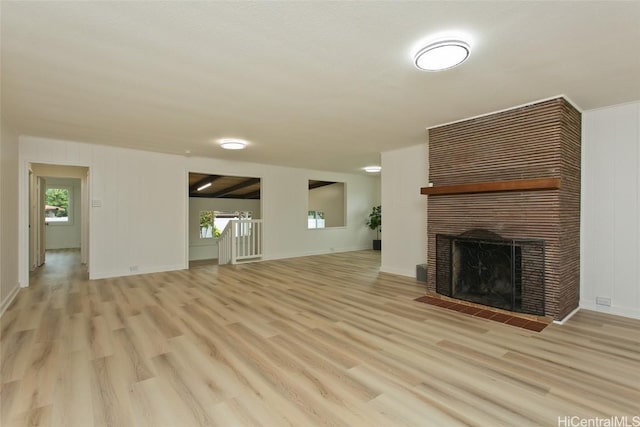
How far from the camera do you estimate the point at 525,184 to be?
3.28 meters

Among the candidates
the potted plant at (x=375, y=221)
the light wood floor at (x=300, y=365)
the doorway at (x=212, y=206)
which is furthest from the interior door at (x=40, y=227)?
the potted plant at (x=375, y=221)

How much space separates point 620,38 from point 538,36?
0.60m

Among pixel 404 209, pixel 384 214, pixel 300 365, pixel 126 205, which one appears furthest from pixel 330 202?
pixel 300 365

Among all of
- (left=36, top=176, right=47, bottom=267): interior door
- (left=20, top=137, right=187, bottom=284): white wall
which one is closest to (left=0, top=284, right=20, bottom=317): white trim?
(left=20, top=137, right=187, bottom=284): white wall

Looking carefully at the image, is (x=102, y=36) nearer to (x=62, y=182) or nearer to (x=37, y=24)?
(x=37, y=24)

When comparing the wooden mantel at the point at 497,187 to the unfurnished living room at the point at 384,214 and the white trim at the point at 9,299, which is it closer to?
the unfurnished living room at the point at 384,214

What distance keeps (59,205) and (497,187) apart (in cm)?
1349

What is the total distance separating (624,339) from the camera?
2.78m

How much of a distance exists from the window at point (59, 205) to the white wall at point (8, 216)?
7446 mm

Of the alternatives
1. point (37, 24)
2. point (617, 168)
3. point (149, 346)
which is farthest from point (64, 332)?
point (617, 168)

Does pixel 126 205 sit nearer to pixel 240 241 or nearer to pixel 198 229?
pixel 240 241

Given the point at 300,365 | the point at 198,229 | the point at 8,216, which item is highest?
the point at 8,216

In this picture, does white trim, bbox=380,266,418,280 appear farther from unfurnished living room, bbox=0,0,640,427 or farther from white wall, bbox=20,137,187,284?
white wall, bbox=20,137,187,284

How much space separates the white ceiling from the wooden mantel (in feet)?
2.94
